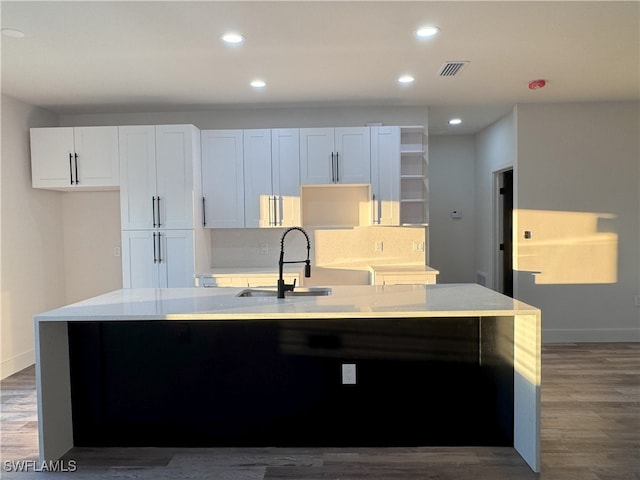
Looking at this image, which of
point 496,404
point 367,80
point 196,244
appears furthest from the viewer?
point 196,244

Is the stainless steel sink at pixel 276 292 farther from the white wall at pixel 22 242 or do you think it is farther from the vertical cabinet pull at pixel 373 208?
the white wall at pixel 22 242

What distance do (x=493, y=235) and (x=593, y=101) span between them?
80.9 inches

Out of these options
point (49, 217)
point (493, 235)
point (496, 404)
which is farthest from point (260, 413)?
point (493, 235)

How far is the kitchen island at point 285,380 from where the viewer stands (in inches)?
108

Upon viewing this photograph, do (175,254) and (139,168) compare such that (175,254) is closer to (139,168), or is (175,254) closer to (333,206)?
(139,168)

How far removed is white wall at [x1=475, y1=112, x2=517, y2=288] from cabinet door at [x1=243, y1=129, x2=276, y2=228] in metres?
2.79

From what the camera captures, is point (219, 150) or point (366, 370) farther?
point (219, 150)

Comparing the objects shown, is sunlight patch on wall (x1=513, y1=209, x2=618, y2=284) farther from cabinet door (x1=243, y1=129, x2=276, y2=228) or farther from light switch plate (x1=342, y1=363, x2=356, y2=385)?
light switch plate (x1=342, y1=363, x2=356, y2=385)

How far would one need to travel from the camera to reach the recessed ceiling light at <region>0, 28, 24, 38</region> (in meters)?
2.90

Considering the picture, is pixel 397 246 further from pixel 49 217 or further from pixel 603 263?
pixel 49 217

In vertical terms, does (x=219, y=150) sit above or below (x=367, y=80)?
below

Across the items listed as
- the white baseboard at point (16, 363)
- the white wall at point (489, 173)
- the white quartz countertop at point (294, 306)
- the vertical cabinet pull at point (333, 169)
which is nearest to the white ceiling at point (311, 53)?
the vertical cabinet pull at point (333, 169)

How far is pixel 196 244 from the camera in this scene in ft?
15.3

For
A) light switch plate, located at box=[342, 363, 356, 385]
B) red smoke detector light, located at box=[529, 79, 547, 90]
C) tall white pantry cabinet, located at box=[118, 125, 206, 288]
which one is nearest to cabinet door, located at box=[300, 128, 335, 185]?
tall white pantry cabinet, located at box=[118, 125, 206, 288]
